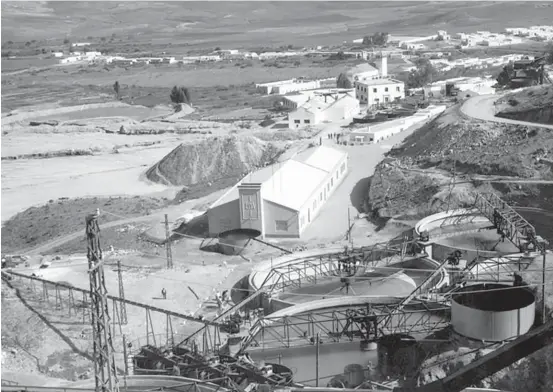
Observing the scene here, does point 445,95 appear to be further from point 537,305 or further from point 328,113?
point 537,305

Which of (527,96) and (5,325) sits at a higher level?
(527,96)

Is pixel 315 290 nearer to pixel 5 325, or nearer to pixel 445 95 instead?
pixel 5 325

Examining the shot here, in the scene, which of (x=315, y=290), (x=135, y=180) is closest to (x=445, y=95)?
(x=135, y=180)

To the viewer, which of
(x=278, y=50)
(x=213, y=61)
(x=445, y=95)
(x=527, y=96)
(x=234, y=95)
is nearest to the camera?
(x=527, y=96)

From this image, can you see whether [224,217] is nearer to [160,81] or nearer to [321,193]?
[321,193]

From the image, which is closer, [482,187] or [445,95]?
[482,187]

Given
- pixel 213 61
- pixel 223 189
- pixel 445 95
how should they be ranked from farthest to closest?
pixel 213 61 < pixel 445 95 < pixel 223 189
